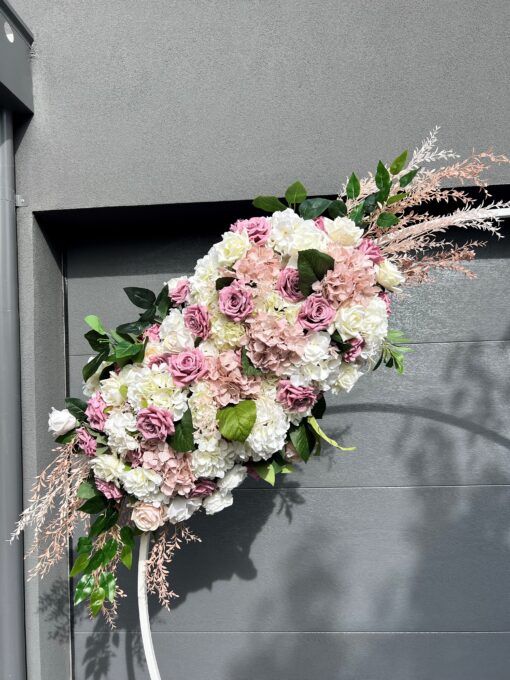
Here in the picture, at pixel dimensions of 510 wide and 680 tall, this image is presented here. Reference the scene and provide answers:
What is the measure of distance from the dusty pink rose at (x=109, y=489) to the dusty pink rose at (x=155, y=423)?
211 millimetres

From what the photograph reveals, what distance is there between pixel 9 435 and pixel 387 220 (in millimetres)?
1554

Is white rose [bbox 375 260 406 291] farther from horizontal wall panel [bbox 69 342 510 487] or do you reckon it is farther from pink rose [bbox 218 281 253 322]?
horizontal wall panel [bbox 69 342 510 487]

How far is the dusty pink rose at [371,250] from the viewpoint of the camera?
1.18m

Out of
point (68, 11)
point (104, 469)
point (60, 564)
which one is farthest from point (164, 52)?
point (60, 564)

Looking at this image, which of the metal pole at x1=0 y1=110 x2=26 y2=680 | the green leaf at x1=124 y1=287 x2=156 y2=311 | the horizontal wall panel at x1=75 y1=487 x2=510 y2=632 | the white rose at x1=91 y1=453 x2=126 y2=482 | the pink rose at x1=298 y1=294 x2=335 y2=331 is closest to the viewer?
the pink rose at x1=298 y1=294 x2=335 y2=331

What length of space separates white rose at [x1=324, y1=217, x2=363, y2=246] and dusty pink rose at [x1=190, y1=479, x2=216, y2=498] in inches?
29.9

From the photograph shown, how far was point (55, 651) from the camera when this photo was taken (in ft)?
6.06

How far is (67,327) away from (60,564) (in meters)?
1.01

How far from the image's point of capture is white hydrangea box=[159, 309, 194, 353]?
3.96 ft

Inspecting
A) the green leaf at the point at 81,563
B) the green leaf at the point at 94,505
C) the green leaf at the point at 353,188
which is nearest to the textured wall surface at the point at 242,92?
the green leaf at the point at 353,188

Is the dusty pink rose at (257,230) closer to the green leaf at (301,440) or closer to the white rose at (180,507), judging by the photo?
the green leaf at (301,440)

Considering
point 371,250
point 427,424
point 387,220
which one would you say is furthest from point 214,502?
point 427,424

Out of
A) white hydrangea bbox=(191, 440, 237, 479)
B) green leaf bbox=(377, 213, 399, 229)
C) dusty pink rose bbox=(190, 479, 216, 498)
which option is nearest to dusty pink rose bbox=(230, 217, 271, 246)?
green leaf bbox=(377, 213, 399, 229)

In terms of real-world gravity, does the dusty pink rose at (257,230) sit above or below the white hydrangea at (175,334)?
above
